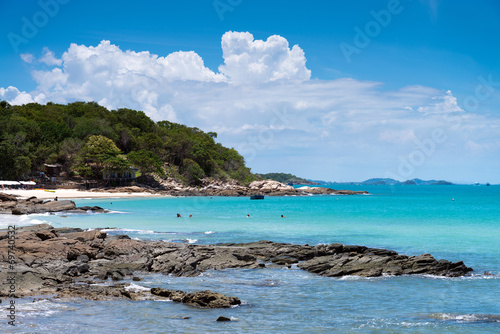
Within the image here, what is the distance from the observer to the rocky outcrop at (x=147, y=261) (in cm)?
1423

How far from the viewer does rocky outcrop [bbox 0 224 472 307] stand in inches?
560

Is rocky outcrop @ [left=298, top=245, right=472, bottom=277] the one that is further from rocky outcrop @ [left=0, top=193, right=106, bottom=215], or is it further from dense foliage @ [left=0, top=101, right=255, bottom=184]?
dense foliage @ [left=0, top=101, right=255, bottom=184]

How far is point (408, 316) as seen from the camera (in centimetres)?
1192

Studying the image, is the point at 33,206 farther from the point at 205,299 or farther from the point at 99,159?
the point at 99,159

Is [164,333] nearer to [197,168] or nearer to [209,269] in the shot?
[209,269]

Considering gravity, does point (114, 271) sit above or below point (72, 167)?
below

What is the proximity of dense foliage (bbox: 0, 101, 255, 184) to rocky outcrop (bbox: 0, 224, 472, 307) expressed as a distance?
208 feet

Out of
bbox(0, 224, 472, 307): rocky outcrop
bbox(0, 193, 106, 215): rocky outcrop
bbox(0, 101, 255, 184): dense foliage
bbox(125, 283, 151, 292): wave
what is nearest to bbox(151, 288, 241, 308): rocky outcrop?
bbox(0, 224, 472, 307): rocky outcrop

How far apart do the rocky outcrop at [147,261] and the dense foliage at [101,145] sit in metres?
63.4

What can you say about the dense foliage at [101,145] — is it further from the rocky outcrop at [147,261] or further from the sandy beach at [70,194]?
the rocky outcrop at [147,261]

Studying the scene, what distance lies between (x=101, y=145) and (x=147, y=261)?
74064mm

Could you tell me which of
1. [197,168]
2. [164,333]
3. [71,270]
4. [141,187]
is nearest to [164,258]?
[71,270]

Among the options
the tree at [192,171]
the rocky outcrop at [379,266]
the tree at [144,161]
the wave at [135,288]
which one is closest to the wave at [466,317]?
the rocky outcrop at [379,266]

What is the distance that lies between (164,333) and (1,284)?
251 inches
